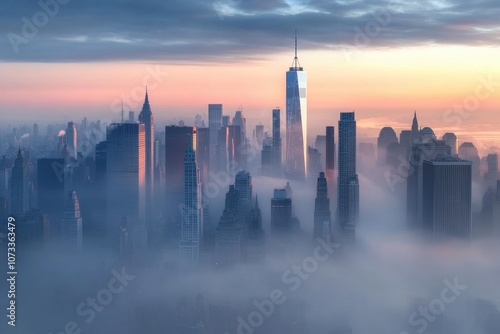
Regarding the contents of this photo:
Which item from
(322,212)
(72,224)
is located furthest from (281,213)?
(72,224)

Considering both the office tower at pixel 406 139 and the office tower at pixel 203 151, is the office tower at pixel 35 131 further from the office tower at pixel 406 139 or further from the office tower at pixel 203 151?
the office tower at pixel 406 139

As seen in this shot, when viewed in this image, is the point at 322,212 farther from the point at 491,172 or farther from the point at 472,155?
the point at 491,172

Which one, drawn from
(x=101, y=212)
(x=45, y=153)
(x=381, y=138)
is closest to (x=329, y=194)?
(x=381, y=138)

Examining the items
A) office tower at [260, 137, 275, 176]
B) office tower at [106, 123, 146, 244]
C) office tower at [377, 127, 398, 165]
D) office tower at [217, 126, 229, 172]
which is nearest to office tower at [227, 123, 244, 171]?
office tower at [217, 126, 229, 172]

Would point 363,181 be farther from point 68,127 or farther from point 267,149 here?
point 68,127

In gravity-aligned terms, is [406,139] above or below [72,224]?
above

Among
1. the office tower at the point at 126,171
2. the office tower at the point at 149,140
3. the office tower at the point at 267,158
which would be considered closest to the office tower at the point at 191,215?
the office tower at the point at 149,140
